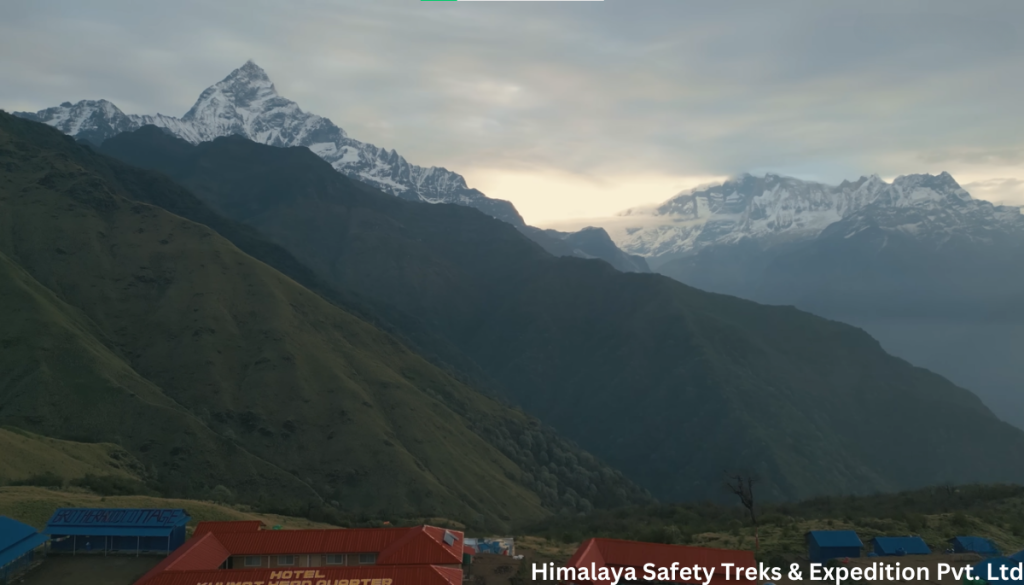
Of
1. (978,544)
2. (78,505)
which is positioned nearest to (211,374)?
(78,505)

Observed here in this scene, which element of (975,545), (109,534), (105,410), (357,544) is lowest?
(105,410)

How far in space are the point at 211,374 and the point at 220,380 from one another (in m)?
2.25

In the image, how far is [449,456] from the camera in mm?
145625

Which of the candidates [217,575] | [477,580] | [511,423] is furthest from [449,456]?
[217,575]

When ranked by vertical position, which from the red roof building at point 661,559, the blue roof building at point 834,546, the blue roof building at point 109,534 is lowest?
the blue roof building at point 834,546

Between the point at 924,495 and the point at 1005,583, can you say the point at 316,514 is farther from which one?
the point at 924,495

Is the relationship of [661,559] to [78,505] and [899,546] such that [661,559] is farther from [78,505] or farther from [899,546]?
[78,505]

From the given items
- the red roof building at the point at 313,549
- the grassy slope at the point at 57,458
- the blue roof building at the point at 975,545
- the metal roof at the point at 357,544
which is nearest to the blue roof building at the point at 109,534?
the red roof building at the point at 313,549

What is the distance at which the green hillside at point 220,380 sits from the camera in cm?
11956

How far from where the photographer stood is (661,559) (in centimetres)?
4641

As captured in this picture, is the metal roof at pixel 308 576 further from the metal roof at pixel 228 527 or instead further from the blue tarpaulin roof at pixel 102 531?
the blue tarpaulin roof at pixel 102 531

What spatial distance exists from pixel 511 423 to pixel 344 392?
188 feet

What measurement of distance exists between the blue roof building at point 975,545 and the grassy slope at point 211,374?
7802cm

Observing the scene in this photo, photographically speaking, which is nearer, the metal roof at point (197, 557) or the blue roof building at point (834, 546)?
the metal roof at point (197, 557)
